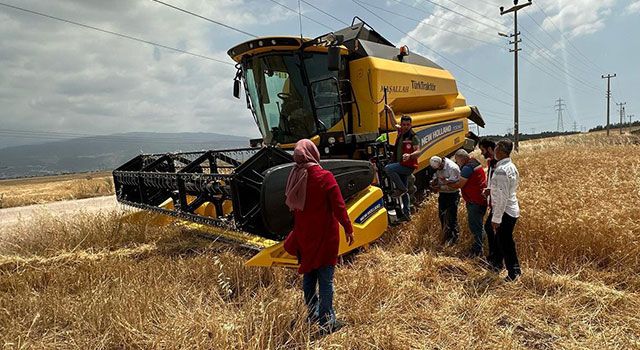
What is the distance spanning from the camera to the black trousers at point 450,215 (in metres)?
5.23

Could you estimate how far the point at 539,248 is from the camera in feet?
14.7

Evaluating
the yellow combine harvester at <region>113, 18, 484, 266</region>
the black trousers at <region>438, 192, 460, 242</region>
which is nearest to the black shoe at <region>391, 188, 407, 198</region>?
the yellow combine harvester at <region>113, 18, 484, 266</region>

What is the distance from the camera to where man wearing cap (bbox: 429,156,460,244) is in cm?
516

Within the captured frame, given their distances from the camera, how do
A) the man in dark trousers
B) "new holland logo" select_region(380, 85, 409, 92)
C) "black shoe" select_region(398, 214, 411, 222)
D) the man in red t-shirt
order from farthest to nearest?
"new holland logo" select_region(380, 85, 409, 92) → "black shoe" select_region(398, 214, 411, 222) → the man in red t-shirt → the man in dark trousers

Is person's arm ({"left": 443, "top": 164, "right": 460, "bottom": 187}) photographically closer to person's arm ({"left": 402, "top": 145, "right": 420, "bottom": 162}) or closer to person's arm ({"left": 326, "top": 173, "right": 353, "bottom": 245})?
person's arm ({"left": 402, "top": 145, "right": 420, "bottom": 162})

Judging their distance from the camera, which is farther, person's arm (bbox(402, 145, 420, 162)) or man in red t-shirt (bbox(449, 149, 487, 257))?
person's arm (bbox(402, 145, 420, 162))

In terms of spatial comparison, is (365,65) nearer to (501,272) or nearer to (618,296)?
(501,272)

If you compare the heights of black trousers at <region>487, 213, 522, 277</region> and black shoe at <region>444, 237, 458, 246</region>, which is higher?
black trousers at <region>487, 213, 522, 277</region>

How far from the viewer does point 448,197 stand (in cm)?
527

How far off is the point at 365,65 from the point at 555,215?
3.35 m

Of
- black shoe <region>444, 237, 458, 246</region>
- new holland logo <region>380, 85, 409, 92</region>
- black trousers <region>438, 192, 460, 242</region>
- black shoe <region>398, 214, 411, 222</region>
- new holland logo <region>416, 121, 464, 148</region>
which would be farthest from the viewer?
new holland logo <region>416, 121, 464, 148</region>

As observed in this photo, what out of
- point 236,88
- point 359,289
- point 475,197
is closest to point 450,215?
point 475,197

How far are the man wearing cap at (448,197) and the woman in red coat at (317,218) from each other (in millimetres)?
2580

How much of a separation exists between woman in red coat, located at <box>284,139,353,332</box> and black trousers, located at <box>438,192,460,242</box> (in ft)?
8.66
